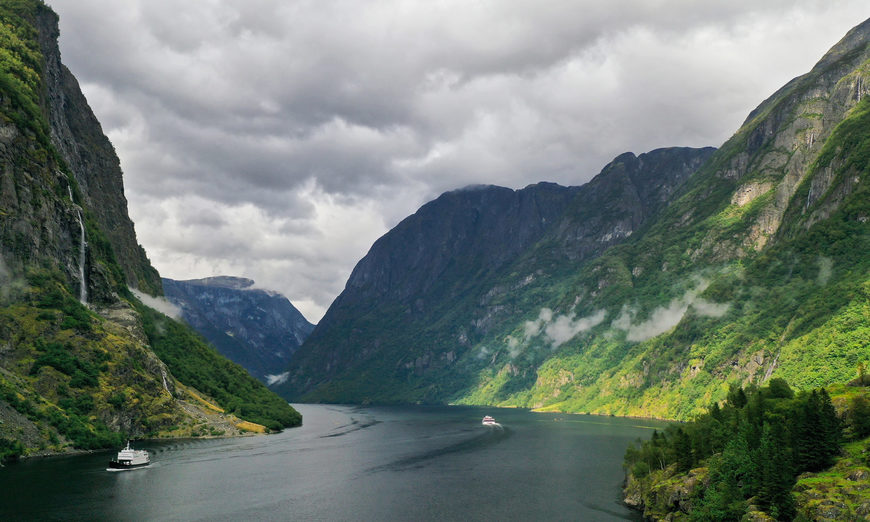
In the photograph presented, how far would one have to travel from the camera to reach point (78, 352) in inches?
6993

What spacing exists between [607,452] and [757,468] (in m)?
114

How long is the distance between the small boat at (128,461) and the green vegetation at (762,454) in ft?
395

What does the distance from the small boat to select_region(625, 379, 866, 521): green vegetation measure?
395 feet

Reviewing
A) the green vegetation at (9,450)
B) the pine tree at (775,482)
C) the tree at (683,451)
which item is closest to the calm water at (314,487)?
the green vegetation at (9,450)

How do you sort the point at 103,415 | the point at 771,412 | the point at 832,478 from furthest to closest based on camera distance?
the point at 103,415, the point at 771,412, the point at 832,478

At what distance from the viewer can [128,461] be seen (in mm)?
141875

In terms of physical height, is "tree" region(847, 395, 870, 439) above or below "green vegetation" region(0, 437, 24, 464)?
above

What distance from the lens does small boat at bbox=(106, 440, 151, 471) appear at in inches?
5507

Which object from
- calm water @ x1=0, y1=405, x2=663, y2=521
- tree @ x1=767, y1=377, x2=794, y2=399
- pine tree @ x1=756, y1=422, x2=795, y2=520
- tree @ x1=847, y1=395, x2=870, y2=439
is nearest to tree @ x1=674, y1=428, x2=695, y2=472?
calm water @ x1=0, y1=405, x2=663, y2=521

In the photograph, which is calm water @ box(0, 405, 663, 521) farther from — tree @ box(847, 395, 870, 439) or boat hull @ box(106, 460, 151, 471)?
tree @ box(847, 395, 870, 439)

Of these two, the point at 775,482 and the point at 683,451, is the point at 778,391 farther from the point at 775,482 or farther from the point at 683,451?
the point at 775,482

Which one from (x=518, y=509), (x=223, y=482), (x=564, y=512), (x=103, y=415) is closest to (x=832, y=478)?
(x=564, y=512)

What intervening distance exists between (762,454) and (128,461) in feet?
456

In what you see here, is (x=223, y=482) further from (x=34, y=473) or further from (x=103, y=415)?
(x=103, y=415)
